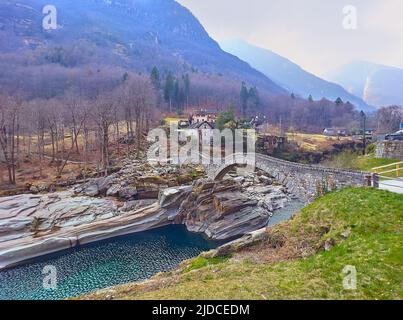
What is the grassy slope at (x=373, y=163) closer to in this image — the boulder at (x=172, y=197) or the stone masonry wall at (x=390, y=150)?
the stone masonry wall at (x=390, y=150)

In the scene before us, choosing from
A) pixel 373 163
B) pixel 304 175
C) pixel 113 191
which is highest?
pixel 373 163

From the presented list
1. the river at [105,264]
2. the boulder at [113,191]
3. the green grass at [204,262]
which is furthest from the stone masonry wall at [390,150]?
the boulder at [113,191]

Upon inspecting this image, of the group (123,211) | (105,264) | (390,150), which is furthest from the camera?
(123,211)

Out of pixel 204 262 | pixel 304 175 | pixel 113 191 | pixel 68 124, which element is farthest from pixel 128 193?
pixel 68 124

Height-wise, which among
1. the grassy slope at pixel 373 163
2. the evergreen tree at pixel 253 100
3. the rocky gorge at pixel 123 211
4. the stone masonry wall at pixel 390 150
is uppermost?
the evergreen tree at pixel 253 100

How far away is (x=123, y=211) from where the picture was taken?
35469 mm

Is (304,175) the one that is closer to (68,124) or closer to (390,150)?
(390,150)

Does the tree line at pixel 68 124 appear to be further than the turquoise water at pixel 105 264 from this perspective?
Yes

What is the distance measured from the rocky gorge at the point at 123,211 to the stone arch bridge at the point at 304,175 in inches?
183

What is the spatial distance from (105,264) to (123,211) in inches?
413

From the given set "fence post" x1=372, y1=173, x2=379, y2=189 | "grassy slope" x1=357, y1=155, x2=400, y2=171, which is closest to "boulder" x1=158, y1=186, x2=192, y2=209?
"grassy slope" x1=357, y1=155, x2=400, y2=171

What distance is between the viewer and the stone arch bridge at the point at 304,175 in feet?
76.3

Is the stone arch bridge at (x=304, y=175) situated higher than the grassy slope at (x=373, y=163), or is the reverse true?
the grassy slope at (x=373, y=163)

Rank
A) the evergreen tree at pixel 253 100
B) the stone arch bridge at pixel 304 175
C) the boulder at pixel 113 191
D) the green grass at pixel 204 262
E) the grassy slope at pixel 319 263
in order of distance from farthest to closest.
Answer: the evergreen tree at pixel 253 100
the boulder at pixel 113 191
the stone arch bridge at pixel 304 175
the green grass at pixel 204 262
the grassy slope at pixel 319 263
